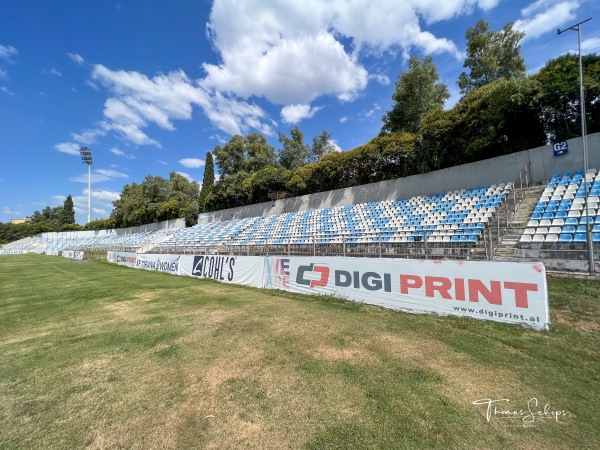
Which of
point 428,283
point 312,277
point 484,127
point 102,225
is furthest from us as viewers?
point 102,225

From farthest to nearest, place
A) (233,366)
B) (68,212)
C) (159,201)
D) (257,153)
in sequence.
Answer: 1. (68,212)
2. (159,201)
3. (257,153)
4. (233,366)

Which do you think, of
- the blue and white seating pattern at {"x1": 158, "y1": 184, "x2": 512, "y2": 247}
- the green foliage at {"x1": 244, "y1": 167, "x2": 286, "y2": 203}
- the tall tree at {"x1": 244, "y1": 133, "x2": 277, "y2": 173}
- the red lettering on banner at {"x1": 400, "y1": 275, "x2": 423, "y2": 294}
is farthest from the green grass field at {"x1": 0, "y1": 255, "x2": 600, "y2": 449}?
the tall tree at {"x1": 244, "y1": 133, "x2": 277, "y2": 173}

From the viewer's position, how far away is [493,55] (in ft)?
79.5

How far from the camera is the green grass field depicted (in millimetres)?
2684

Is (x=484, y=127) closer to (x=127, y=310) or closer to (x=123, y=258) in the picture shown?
(x=127, y=310)

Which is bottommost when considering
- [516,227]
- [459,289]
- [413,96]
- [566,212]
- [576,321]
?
[576,321]

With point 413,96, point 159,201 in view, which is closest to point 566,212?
point 413,96

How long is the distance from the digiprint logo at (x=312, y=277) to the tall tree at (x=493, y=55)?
27.3 m

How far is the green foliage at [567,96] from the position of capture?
13828 millimetres

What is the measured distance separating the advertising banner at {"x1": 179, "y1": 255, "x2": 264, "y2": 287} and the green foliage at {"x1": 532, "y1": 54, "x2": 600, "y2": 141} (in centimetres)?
1781

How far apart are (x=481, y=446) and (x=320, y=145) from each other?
158 feet

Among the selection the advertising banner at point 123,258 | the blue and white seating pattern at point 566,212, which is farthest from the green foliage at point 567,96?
the advertising banner at point 123,258

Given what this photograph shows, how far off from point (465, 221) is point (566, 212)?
145 inches

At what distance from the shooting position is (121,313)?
7.57m
